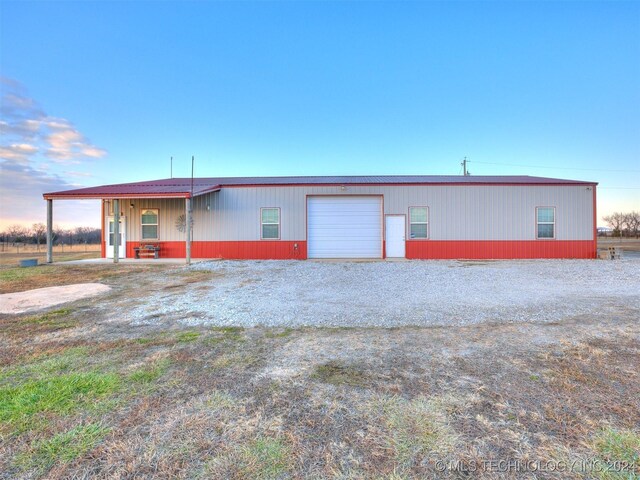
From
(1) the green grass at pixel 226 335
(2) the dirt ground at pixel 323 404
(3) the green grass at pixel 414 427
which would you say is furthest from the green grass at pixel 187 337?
(3) the green grass at pixel 414 427

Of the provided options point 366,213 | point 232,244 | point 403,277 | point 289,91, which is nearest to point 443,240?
point 366,213

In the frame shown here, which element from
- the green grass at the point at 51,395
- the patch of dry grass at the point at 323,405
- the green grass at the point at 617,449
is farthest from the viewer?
the green grass at the point at 51,395

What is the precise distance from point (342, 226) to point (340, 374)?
476 inches

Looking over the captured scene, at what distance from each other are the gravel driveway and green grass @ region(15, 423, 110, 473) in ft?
8.66

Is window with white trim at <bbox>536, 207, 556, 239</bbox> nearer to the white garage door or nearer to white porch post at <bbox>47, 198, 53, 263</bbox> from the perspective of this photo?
the white garage door

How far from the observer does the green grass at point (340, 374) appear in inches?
111

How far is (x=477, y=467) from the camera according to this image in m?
1.77

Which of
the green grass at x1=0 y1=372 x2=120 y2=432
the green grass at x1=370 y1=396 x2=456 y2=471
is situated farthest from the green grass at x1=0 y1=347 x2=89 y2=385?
the green grass at x1=370 y1=396 x2=456 y2=471

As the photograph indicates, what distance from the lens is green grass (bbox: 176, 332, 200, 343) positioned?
4012 mm

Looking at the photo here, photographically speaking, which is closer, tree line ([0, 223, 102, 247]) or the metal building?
the metal building

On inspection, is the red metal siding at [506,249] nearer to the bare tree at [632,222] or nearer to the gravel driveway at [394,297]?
the gravel driveway at [394,297]

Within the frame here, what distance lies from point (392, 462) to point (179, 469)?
127 cm

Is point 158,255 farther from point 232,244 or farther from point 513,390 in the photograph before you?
point 513,390

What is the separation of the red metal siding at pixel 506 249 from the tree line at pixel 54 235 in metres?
52.8
